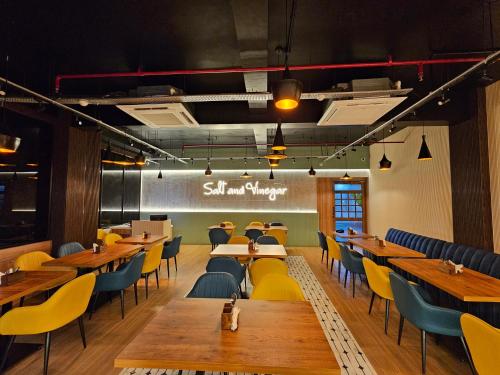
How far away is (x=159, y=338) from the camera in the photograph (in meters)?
1.83

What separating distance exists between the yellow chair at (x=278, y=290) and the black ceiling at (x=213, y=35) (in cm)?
273

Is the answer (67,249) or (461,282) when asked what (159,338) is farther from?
(67,249)

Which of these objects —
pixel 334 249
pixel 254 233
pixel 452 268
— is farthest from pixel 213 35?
pixel 254 233

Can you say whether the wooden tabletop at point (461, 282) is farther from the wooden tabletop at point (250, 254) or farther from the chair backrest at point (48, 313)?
the chair backrest at point (48, 313)

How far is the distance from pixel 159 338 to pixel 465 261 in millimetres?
5037

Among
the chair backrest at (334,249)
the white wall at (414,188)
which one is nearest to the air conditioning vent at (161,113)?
the chair backrest at (334,249)

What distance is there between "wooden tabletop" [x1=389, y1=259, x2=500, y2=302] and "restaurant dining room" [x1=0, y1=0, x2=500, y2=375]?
0.03 meters

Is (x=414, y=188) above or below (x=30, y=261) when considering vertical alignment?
above

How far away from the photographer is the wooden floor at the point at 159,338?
9.73ft

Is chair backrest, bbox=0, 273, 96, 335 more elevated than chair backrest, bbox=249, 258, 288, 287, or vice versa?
chair backrest, bbox=249, 258, 288, 287

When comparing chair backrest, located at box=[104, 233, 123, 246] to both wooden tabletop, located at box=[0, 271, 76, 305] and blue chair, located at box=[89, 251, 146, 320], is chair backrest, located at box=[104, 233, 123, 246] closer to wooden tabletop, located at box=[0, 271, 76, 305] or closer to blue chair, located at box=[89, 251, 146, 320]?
blue chair, located at box=[89, 251, 146, 320]

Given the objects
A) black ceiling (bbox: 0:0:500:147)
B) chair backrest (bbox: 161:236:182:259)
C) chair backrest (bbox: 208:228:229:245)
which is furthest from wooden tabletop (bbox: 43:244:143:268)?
chair backrest (bbox: 208:228:229:245)

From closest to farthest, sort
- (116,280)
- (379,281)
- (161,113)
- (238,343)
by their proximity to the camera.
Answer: (238,343)
(379,281)
(116,280)
(161,113)

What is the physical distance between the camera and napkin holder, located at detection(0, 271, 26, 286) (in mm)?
2908
